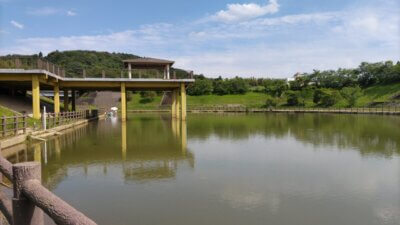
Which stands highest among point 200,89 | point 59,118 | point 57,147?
point 200,89

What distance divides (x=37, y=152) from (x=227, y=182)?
26.5 ft

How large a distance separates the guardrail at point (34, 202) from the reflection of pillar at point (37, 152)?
9.37 metres

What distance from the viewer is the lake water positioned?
229 inches

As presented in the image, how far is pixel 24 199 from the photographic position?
236 centimetres

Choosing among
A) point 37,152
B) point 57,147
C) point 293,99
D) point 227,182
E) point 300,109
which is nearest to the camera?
point 227,182

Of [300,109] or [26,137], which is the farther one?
[300,109]

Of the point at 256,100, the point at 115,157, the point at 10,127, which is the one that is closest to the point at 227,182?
the point at 115,157

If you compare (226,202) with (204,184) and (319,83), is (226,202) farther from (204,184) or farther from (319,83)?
(319,83)

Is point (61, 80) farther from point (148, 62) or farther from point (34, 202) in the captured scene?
point (34, 202)

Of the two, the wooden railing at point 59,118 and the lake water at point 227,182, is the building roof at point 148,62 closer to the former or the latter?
the wooden railing at point 59,118

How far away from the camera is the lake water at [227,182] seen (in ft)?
19.1

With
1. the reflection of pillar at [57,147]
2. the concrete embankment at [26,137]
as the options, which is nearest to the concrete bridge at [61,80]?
the concrete embankment at [26,137]

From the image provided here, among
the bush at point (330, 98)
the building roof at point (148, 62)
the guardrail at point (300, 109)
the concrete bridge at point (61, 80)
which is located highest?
the building roof at point (148, 62)

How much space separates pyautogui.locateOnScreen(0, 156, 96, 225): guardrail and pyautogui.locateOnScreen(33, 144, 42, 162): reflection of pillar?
937 centimetres
